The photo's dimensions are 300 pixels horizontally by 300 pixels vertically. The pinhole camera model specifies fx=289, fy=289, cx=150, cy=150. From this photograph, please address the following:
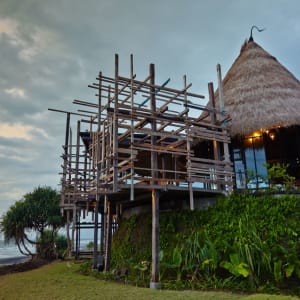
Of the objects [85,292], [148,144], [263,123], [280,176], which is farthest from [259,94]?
[85,292]

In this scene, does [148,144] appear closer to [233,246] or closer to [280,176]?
[233,246]

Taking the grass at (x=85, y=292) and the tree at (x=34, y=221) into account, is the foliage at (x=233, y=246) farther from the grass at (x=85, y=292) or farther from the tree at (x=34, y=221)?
the tree at (x=34, y=221)

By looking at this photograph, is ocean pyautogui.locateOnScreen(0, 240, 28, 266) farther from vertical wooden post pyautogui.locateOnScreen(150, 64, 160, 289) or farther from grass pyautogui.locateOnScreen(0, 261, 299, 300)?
vertical wooden post pyautogui.locateOnScreen(150, 64, 160, 289)

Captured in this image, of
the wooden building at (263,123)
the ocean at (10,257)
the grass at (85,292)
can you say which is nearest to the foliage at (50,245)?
the ocean at (10,257)

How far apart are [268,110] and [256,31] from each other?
7369 mm

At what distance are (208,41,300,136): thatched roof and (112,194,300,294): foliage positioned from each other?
10.1 feet

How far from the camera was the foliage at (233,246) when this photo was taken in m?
6.04

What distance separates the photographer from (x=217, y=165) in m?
8.76

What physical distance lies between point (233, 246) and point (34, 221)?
1346 centimetres

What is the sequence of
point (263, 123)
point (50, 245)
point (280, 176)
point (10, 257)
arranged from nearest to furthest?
point (280, 176) → point (263, 123) → point (50, 245) → point (10, 257)

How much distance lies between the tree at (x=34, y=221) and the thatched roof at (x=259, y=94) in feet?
37.7

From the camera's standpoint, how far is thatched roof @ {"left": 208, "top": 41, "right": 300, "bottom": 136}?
9.50m

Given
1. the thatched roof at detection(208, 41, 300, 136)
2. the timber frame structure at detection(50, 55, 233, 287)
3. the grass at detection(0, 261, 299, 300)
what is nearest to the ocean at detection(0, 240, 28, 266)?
the grass at detection(0, 261, 299, 300)

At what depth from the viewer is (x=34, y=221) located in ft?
54.5
